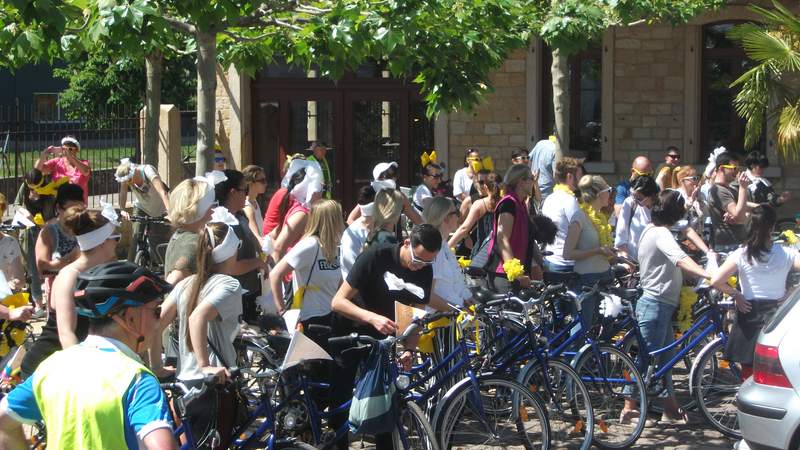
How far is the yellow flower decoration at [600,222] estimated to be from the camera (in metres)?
9.13

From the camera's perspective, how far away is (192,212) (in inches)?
268

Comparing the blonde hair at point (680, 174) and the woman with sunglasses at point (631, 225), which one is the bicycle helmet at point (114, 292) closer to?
the woman with sunglasses at point (631, 225)

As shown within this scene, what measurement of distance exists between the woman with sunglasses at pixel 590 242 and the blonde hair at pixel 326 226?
2295mm

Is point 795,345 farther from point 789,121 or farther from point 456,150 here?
point 456,150

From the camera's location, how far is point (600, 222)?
9188mm

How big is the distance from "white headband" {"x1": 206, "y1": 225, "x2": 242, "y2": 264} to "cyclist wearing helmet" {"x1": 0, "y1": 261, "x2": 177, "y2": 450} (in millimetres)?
2363

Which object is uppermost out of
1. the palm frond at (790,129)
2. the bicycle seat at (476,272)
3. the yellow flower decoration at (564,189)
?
the palm frond at (790,129)

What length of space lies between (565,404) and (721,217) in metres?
6.31

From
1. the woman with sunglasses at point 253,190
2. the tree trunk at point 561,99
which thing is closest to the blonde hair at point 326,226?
the woman with sunglasses at point 253,190

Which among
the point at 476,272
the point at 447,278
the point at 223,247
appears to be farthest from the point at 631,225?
the point at 223,247

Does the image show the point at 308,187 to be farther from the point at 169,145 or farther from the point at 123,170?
the point at 169,145

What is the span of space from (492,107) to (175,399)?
1518 cm

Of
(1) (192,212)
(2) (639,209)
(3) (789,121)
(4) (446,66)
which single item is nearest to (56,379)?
(1) (192,212)

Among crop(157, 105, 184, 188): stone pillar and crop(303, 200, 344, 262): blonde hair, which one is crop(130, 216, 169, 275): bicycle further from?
crop(303, 200, 344, 262): blonde hair
